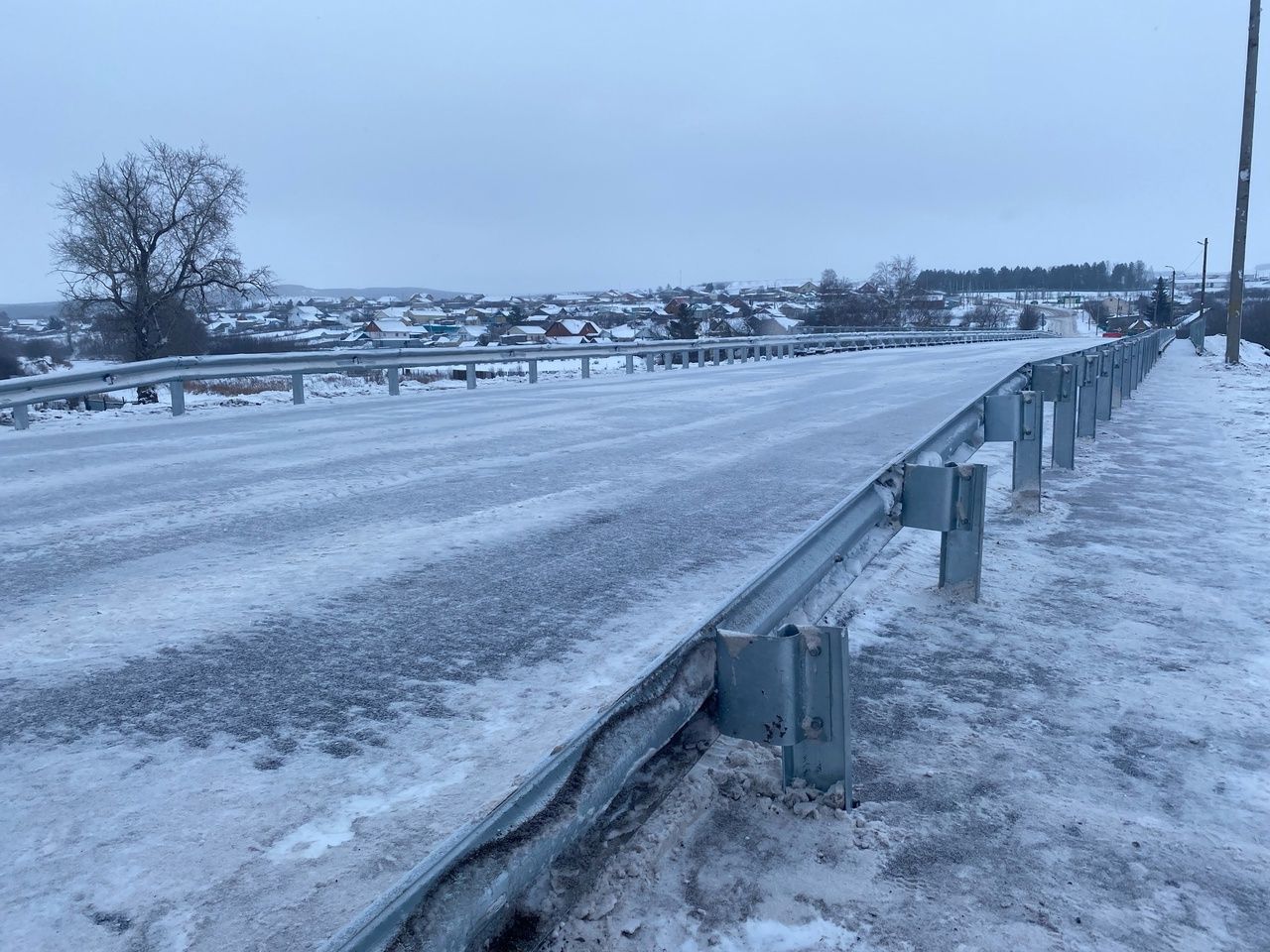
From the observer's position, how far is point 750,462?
872 centimetres

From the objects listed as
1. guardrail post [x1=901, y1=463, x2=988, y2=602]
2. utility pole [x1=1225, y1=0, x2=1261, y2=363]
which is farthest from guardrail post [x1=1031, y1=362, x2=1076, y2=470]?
utility pole [x1=1225, y1=0, x2=1261, y2=363]

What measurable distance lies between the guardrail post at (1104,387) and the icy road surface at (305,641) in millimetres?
3425

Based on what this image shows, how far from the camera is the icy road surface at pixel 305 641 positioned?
253 centimetres

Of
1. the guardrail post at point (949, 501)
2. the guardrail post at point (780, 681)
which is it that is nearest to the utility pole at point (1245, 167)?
the guardrail post at point (949, 501)

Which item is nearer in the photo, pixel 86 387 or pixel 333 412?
pixel 86 387

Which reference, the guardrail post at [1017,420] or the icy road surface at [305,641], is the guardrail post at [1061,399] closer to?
the guardrail post at [1017,420]

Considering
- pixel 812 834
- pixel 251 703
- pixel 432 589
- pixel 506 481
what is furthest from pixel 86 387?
pixel 812 834

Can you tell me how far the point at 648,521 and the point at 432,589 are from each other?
1.83 metres

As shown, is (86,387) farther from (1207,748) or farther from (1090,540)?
(1207,748)

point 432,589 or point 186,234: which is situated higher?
point 186,234

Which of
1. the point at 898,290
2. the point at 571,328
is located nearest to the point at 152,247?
the point at 571,328

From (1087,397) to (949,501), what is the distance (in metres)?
6.63

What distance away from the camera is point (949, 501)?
4461 millimetres

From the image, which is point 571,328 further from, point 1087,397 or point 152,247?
point 1087,397
